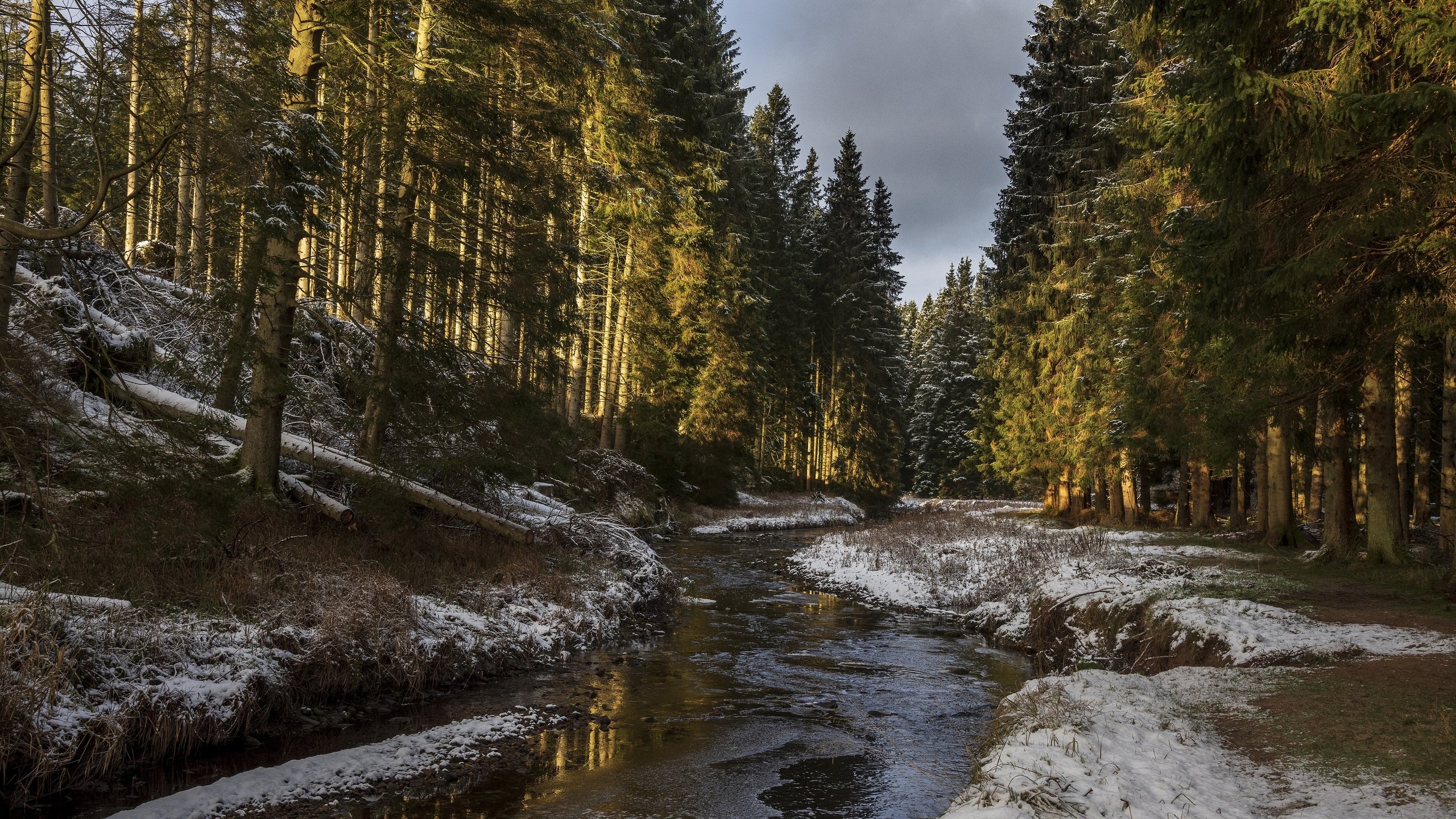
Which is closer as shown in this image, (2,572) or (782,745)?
(2,572)

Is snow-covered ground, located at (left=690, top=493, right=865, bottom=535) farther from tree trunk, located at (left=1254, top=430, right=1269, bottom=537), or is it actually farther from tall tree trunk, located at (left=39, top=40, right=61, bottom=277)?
tall tree trunk, located at (left=39, top=40, right=61, bottom=277)

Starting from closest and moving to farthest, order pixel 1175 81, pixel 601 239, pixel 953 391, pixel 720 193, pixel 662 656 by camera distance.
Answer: pixel 662 656
pixel 1175 81
pixel 601 239
pixel 720 193
pixel 953 391

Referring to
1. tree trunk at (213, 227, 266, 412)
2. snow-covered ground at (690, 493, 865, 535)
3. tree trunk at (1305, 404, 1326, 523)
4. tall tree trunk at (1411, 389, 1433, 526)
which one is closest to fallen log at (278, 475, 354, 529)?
tree trunk at (213, 227, 266, 412)

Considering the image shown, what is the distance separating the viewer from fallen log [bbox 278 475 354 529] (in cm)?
1165

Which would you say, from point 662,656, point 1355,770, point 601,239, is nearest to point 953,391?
point 601,239

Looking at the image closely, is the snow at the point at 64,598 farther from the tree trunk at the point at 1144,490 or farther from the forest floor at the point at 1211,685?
the tree trunk at the point at 1144,490

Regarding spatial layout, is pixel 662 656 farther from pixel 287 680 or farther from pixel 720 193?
pixel 720 193

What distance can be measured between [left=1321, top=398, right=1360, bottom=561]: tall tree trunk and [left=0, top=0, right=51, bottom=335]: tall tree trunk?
18464 millimetres

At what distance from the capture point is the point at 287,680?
7910 millimetres

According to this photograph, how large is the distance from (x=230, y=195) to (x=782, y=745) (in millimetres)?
8646

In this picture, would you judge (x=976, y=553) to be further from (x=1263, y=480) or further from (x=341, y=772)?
(x=341, y=772)

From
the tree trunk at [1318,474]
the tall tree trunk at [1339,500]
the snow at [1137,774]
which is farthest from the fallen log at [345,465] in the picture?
the tree trunk at [1318,474]

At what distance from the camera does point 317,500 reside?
11.8 meters

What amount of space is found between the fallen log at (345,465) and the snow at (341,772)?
3687 mm
